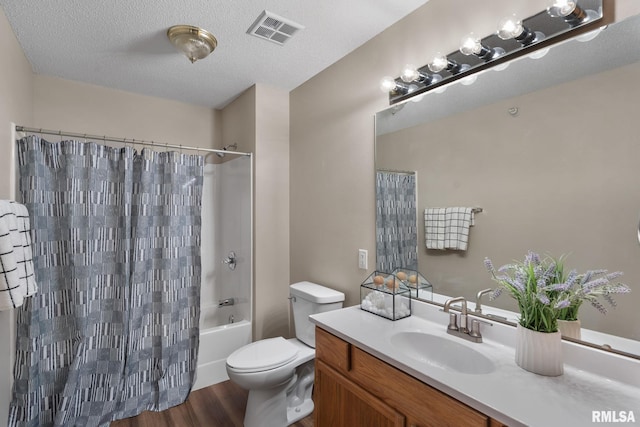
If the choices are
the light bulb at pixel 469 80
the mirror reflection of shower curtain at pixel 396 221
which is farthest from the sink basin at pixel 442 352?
the light bulb at pixel 469 80

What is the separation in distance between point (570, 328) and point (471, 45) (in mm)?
1211

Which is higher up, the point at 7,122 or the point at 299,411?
the point at 7,122

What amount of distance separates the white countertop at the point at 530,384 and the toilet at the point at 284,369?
749 millimetres

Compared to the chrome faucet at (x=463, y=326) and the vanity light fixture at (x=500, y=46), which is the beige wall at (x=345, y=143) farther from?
the chrome faucet at (x=463, y=326)

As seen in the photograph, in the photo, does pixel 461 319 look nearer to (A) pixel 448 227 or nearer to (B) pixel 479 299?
(B) pixel 479 299

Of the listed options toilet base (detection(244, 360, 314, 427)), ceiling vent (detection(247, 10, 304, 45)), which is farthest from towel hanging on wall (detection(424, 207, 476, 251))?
ceiling vent (detection(247, 10, 304, 45))

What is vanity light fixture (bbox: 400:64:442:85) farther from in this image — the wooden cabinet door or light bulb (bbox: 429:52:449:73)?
the wooden cabinet door

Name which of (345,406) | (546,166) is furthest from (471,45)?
(345,406)

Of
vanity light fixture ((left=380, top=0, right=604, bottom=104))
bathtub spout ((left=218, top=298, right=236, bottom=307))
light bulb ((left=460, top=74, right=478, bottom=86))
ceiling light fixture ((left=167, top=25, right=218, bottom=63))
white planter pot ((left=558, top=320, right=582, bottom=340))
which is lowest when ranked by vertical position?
bathtub spout ((left=218, top=298, right=236, bottom=307))

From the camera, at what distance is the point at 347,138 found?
2.18m

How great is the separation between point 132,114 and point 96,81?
1.17 feet

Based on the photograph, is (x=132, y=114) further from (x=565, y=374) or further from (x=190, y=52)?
(x=565, y=374)

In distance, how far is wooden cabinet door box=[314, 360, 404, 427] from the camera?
48.0 inches

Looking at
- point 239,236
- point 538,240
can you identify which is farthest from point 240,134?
point 538,240
